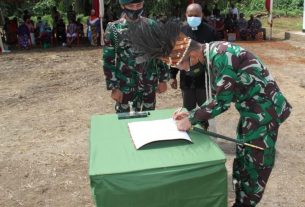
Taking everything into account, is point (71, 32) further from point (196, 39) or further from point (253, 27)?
point (196, 39)

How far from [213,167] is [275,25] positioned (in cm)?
1726

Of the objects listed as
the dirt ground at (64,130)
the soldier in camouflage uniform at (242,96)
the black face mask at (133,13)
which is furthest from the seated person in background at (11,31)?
the soldier in camouflage uniform at (242,96)

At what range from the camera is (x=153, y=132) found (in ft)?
7.93

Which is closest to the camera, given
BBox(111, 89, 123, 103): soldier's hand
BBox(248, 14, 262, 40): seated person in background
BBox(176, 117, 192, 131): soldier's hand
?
BBox(176, 117, 192, 131): soldier's hand

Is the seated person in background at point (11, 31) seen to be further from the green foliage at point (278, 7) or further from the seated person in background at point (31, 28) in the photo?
the green foliage at point (278, 7)

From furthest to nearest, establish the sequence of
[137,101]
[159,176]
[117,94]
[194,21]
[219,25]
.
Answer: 1. [219,25]
2. [194,21]
3. [137,101]
4. [117,94]
5. [159,176]

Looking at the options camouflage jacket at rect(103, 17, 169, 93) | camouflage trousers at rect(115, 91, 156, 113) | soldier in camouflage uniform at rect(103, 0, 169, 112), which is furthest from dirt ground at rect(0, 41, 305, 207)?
camouflage jacket at rect(103, 17, 169, 93)

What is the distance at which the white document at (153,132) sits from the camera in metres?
2.33

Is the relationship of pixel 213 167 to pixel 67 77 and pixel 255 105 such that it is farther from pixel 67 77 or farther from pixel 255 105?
pixel 67 77

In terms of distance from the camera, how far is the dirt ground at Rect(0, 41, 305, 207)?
13.2 feet

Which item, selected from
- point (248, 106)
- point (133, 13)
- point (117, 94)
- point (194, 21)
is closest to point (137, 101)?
point (117, 94)

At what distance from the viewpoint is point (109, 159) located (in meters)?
2.19

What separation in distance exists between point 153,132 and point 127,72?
62.2 inches

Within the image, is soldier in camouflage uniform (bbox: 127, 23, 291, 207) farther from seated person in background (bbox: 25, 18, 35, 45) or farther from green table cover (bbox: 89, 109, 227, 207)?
seated person in background (bbox: 25, 18, 35, 45)
